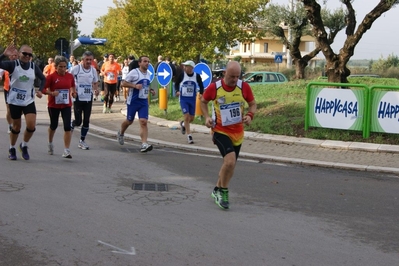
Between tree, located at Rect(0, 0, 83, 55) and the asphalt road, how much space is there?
83.6ft

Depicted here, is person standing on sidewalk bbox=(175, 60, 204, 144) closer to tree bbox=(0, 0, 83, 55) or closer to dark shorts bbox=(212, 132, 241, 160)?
dark shorts bbox=(212, 132, 241, 160)

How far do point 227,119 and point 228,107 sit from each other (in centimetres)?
14

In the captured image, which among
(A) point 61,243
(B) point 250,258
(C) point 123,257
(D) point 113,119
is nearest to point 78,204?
(A) point 61,243

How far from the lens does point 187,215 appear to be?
744cm

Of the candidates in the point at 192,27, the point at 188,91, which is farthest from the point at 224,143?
the point at 192,27

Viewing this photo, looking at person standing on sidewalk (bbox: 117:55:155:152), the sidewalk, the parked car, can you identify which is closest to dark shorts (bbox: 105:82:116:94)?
the sidewalk

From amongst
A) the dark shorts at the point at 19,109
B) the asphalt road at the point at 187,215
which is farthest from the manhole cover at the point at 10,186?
the dark shorts at the point at 19,109

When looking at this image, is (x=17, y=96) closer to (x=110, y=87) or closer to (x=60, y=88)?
(x=60, y=88)

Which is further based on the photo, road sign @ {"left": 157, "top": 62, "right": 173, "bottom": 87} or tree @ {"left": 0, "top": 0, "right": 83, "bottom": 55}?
tree @ {"left": 0, "top": 0, "right": 83, "bottom": 55}

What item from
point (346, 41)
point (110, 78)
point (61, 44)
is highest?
point (61, 44)

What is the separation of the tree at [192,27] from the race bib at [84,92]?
14919 mm

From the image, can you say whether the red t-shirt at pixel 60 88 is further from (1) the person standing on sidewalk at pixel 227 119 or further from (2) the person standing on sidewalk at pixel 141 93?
(1) the person standing on sidewalk at pixel 227 119

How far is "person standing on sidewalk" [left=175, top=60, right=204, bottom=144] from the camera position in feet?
45.4

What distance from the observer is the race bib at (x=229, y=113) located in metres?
7.90
